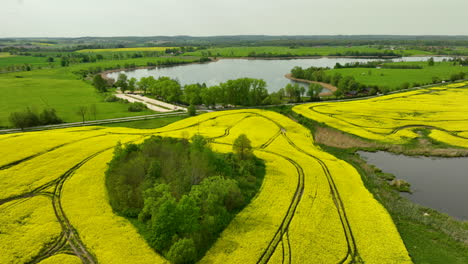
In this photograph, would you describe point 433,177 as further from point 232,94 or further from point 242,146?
point 232,94

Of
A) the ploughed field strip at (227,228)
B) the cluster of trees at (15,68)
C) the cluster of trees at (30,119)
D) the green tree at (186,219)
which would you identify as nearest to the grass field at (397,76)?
the ploughed field strip at (227,228)

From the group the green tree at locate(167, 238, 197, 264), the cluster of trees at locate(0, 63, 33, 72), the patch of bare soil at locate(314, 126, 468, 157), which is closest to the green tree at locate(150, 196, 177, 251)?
the green tree at locate(167, 238, 197, 264)

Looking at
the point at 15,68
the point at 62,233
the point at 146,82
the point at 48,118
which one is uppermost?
the point at 15,68

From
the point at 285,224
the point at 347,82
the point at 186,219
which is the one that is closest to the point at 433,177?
Result: the point at 285,224

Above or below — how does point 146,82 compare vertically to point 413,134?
above

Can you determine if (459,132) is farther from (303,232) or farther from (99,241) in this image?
(99,241)

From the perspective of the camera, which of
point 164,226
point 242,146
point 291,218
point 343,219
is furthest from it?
point 242,146

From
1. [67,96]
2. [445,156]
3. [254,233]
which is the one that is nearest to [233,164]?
[254,233]

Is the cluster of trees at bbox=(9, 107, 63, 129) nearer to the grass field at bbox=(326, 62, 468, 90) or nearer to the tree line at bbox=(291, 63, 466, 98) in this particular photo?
the tree line at bbox=(291, 63, 466, 98)
